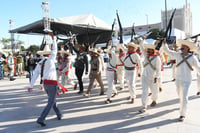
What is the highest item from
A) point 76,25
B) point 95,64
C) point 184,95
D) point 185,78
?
point 76,25

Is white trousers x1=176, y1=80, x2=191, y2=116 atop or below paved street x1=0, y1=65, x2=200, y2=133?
atop

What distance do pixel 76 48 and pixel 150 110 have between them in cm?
429

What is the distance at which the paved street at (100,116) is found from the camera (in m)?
4.22

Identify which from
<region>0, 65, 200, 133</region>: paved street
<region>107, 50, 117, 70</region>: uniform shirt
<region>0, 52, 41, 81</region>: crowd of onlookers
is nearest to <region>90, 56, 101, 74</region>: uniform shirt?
<region>107, 50, 117, 70</region>: uniform shirt

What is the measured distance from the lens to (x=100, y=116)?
16.6ft

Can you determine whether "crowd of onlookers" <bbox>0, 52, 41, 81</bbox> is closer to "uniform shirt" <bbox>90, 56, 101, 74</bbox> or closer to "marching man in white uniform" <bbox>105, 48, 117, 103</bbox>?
"uniform shirt" <bbox>90, 56, 101, 74</bbox>

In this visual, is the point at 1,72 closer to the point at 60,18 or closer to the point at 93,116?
the point at 60,18

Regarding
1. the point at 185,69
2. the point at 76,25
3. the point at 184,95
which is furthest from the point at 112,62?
the point at 76,25

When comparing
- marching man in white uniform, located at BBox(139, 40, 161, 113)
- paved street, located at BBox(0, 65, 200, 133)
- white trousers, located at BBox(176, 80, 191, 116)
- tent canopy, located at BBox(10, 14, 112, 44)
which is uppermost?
tent canopy, located at BBox(10, 14, 112, 44)

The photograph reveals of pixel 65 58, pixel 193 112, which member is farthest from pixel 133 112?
pixel 65 58

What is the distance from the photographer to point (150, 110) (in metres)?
5.42

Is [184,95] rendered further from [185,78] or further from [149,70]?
[149,70]

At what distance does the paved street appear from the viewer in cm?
422

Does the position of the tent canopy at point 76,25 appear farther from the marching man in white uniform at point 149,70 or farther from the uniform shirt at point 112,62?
the marching man in white uniform at point 149,70
